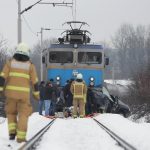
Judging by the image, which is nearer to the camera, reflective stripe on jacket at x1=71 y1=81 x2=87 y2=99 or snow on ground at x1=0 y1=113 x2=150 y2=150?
snow on ground at x1=0 y1=113 x2=150 y2=150

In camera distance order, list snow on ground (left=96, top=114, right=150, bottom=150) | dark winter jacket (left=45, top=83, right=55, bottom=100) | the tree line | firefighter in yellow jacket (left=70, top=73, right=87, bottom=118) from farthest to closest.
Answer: the tree line → dark winter jacket (left=45, top=83, right=55, bottom=100) → firefighter in yellow jacket (left=70, top=73, right=87, bottom=118) → snow on ground (left=96, top=114, right=150, bottom=150)

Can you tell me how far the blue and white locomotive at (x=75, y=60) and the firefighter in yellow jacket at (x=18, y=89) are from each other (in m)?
16.5

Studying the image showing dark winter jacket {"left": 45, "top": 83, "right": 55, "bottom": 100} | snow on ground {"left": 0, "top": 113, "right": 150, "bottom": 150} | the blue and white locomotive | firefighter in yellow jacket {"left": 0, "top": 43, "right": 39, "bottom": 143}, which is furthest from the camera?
the blue and white locomotive

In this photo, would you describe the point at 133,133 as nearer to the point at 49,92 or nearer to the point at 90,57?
the point at 49,92

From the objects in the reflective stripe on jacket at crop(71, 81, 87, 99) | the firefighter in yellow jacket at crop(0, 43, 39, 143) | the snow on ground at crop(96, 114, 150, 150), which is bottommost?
the snow on ground at crop(96, 114, 150, 150)

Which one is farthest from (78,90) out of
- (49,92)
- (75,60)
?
(75,60)

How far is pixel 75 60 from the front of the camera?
28.5 m

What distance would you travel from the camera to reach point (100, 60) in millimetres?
28250

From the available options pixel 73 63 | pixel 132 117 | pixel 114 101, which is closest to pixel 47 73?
pixel 73 63

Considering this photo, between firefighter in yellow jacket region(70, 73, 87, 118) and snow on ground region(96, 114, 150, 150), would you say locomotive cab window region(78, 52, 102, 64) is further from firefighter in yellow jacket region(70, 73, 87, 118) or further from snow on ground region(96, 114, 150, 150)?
snow on ground region(96, 114, 150, 150)

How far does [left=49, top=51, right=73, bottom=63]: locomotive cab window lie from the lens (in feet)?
93.0

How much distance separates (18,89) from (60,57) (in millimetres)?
17239

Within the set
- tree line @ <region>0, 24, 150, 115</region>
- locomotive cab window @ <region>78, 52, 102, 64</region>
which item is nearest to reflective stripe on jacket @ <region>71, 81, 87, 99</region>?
locomotive cab window @ <region>78, 52, 102, 64</region>

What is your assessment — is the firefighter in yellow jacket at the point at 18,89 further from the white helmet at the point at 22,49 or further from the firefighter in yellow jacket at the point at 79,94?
the firefighter in yellow jacket at the point at 79,94
